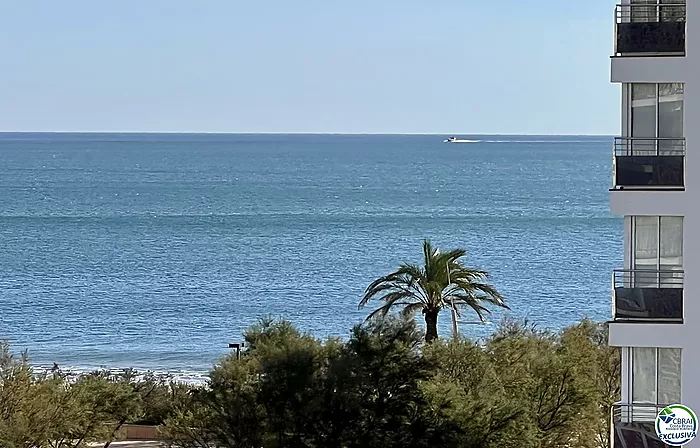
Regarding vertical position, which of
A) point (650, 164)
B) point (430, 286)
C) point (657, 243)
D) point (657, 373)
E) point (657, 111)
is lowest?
point (430, 286)

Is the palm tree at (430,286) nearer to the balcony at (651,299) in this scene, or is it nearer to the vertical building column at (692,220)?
the balcony at (651,299)

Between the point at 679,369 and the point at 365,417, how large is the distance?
8051 millimetres

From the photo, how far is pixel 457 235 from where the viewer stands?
103 metres

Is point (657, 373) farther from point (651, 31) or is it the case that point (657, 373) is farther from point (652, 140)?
point (651, 31)

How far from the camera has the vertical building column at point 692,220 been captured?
14023 mm

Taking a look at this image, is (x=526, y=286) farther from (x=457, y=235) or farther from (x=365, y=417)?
(x=365, y=417)

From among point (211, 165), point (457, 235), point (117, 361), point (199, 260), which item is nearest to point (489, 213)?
point (457, 235)

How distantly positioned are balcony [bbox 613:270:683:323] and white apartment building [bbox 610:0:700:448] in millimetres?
12

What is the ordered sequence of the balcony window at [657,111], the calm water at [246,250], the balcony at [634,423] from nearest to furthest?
the balcony at [634,423]
the balcony window at [657,111]
the calm water at [246,250]

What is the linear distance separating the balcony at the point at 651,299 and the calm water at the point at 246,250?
134 feet

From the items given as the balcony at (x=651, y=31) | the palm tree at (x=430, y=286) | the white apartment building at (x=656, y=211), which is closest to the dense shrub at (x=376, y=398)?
the palm tree at (x=430, y=286)

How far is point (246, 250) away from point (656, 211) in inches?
3291

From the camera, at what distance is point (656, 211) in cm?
1423

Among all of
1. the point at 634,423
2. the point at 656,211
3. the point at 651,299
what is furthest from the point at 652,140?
the point at 634,423
